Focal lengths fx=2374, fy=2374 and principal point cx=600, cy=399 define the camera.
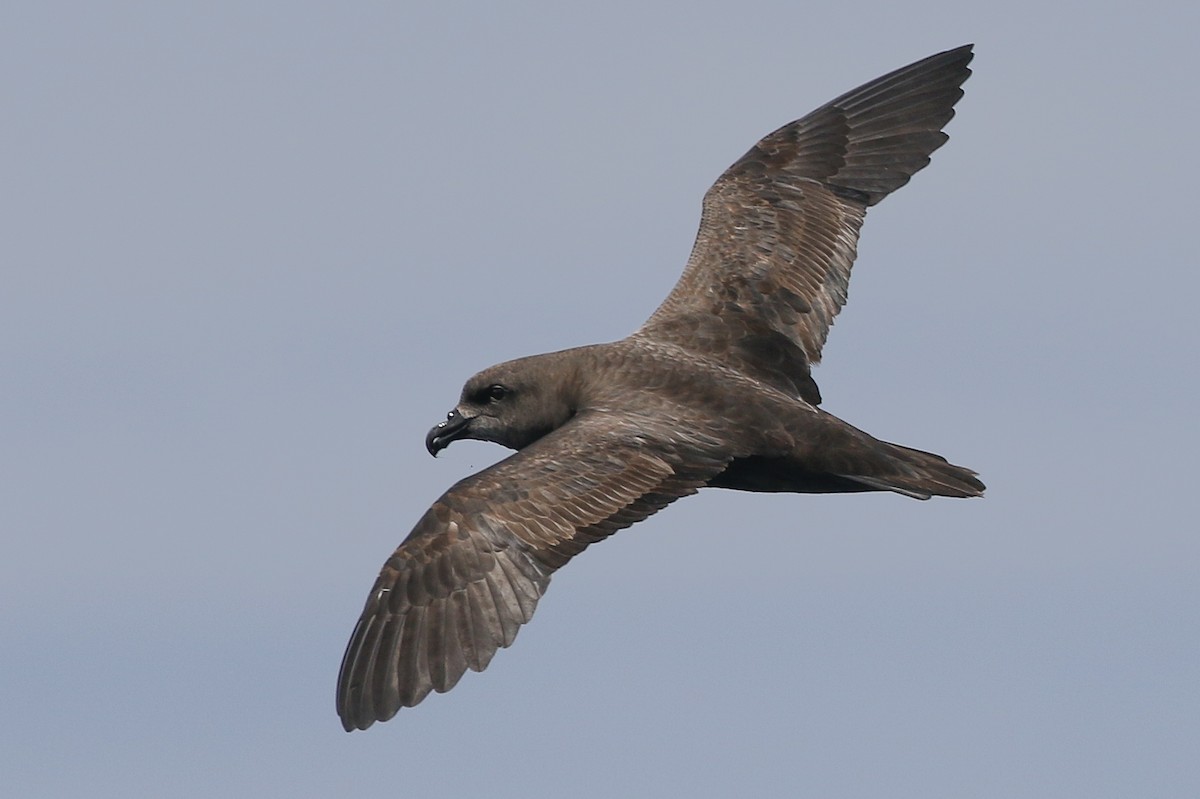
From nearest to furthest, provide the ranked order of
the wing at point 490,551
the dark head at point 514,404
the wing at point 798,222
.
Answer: the wing at point 490,551, the dark head at point 514,404, the wing at point 798,222

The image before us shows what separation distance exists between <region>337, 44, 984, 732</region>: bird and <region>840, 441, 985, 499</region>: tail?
16 millimetres

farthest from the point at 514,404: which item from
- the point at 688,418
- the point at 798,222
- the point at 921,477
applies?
the point at 798,222

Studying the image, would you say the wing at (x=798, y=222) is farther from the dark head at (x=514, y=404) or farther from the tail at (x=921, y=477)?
the tail at (x=921, y=477)

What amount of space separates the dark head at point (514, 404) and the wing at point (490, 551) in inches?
52.0

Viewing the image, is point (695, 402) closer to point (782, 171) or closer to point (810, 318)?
point (810, 318)

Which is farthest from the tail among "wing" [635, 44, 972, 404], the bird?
"wing" [635, 44, 972, 404]

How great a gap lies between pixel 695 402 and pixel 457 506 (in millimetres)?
2268

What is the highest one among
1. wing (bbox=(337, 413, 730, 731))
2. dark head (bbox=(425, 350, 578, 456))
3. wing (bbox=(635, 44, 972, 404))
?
wing (bbox=(635, 44, 972, 404))

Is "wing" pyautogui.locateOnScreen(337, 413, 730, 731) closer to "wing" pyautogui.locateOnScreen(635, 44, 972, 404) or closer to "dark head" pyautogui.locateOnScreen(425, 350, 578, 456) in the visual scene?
"dark head" pyautogui.locateOnScreen(425, 350, 578, 456)

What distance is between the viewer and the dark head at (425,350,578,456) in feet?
58.4

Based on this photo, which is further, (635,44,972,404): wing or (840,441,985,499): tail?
(635,44,972,404): wing

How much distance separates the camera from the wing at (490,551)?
15.2m

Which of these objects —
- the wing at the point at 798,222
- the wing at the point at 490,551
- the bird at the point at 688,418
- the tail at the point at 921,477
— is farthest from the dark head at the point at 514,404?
the tail at the point at 921,477

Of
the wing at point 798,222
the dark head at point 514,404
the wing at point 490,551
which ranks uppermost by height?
the wing at point 798,222
